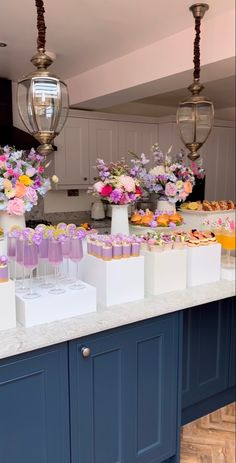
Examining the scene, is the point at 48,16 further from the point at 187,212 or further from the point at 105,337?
the point at 105,337

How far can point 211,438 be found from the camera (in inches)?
96.3

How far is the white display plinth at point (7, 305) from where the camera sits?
1.56m

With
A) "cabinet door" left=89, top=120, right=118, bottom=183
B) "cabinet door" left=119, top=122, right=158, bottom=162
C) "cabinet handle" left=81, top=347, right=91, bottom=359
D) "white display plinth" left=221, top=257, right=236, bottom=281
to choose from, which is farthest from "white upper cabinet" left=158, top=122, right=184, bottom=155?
"cabinet handle" left=81, top=347, right=91, bottom=359

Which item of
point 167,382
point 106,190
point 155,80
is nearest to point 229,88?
point 155,80

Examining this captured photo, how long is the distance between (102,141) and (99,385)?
13.0ft

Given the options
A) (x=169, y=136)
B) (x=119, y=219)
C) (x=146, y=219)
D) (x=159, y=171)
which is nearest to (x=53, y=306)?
(x=119, y=219)

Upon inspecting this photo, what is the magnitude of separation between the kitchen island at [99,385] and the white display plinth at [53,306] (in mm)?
39

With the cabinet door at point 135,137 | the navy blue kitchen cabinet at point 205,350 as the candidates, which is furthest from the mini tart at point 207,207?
the cabinet door at point 135,137

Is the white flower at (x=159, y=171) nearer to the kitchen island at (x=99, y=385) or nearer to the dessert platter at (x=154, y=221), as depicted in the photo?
the dessert platter at (x=154, y=221)

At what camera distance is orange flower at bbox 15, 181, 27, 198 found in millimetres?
2072

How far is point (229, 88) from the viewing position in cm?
497

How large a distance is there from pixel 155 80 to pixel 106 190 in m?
1.45

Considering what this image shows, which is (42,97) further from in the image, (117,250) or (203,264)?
(203,264)

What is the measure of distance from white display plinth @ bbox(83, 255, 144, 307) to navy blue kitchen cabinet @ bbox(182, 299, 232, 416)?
1.89 feet
